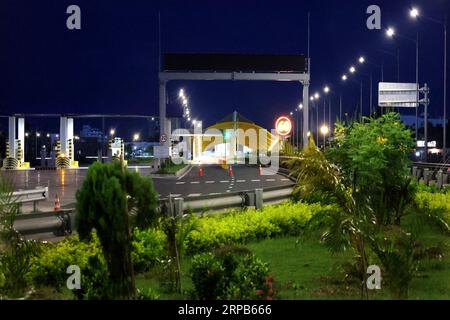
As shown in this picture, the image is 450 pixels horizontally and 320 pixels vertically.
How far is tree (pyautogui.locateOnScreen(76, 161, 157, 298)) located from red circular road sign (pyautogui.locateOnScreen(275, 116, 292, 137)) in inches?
574

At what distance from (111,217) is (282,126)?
1534 centimetres

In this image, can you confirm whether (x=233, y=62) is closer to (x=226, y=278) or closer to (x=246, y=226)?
(x=246, y=226)

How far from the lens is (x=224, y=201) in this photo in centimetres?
1276

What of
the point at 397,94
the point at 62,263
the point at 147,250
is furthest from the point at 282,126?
the point at 397,94

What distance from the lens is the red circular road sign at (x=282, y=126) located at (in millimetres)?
20500

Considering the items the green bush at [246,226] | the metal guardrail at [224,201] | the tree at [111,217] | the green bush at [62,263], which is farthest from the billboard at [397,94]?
the tree at [111,217]

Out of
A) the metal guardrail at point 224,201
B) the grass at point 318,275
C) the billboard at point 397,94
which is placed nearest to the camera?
the grass at point 318,275

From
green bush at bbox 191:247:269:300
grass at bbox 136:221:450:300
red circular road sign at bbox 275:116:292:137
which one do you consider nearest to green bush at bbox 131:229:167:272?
grass at bbox 136:221:450:300

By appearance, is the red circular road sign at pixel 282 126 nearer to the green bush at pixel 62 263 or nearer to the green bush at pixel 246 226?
the green bush at pixel 246 226

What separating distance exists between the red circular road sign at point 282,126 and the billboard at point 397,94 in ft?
129

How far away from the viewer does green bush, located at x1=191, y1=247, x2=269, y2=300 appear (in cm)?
625

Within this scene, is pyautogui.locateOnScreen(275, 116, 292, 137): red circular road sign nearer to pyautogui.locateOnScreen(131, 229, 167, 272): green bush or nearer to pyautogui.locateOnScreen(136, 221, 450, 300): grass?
pyautogui.locateOnScreen(136, 221, 450, 300): grass
